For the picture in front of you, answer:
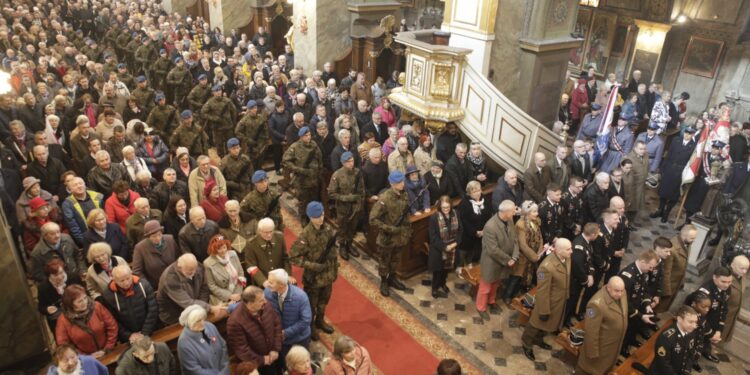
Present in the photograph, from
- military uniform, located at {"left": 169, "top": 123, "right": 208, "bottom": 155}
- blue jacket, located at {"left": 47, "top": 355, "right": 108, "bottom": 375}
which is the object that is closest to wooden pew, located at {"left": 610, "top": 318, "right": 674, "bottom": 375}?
blue jacket, located at {"left": 47, "top": 355, "right": 108, "bottom": 375}

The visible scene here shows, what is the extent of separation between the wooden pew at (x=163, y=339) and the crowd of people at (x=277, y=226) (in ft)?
0.29

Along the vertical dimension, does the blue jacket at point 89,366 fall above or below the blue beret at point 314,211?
below

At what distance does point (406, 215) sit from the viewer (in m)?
6.39

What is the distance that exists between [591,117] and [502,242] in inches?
204

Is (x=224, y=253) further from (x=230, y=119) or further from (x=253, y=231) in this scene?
(x=230, y=119)

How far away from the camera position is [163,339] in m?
4.49

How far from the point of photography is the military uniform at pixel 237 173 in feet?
23.6

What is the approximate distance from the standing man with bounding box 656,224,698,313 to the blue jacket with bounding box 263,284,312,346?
424 centimetres

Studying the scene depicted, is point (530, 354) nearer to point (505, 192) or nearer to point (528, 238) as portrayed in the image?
point (528, 238)

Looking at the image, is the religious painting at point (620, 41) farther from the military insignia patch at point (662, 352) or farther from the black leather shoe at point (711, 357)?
the military insignia patch at point (662, 352)

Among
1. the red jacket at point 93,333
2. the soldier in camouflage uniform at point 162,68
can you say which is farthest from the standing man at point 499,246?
the soldier in camouflage uniform at point 162,68

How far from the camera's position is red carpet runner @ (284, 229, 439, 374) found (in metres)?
5.70

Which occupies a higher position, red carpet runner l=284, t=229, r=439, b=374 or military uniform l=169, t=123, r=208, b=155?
military uniform l=169, t=123, r=208, b=155

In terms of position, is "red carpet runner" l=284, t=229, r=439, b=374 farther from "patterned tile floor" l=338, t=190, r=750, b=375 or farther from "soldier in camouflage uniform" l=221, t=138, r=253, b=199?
"soldier in camouflage uniform" l=221, t=138, r=253, b=199
